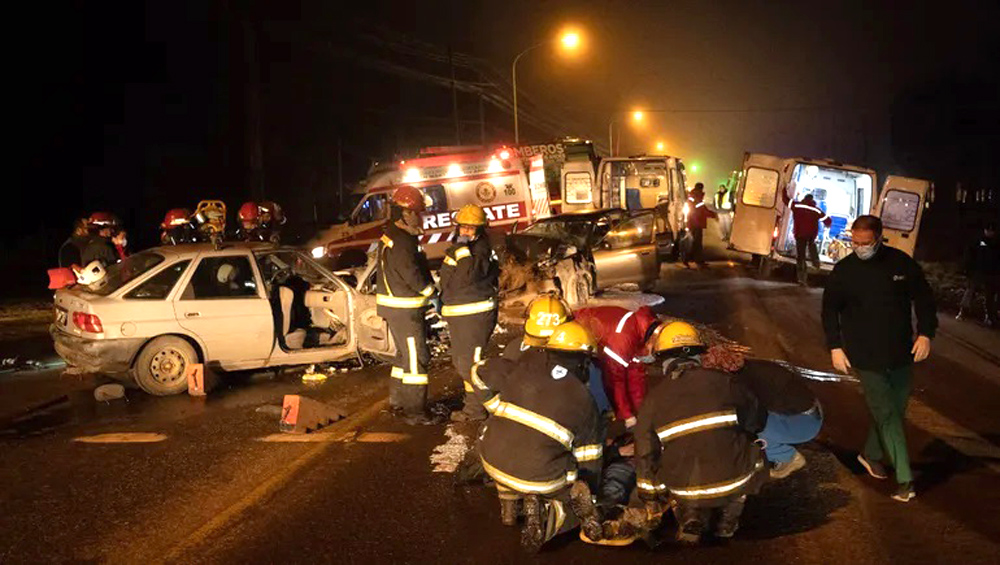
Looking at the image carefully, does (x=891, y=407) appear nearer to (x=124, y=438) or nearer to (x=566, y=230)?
(x=124, y=438)

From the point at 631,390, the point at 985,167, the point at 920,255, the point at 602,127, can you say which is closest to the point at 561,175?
the point at 920,255

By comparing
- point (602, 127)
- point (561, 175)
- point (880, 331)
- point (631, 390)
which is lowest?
point (631, 390)

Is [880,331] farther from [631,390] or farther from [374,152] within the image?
[374,152]

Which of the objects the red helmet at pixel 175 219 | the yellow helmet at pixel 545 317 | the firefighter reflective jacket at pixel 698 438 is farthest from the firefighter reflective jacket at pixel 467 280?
the red helmet at pixel 175 219

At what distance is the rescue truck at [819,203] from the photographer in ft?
52.1

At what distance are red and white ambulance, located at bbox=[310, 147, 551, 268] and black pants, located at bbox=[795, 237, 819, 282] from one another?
6001mm

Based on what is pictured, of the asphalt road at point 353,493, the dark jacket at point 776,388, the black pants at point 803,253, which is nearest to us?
the asphalt road at point 353,493

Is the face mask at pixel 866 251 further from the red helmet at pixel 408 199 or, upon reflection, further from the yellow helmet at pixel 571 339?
the red helmet at pixel 408 199

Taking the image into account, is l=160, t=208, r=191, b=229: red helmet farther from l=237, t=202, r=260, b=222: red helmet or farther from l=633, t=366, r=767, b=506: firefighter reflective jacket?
l=633, t=366, r=767, b=506: firefighter reflective jacket

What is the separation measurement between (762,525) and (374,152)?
3719 centimetres

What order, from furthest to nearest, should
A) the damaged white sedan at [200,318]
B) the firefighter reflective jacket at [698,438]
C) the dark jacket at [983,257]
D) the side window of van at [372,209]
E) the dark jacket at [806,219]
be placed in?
the side window of van at [372,209] < the dark jacket at [806,219] < the dark jacket at [983,257] < the damaged white sedan at [200,318] < the firefighter reflective jacket at [698,438]

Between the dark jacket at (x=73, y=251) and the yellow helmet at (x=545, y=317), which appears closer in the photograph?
the yellow helmet at (x=545, y=317)

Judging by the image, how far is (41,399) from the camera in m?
8.86

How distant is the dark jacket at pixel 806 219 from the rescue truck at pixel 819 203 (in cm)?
53
